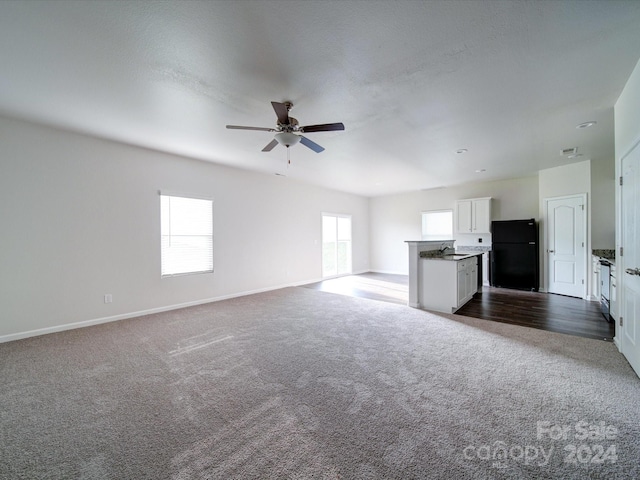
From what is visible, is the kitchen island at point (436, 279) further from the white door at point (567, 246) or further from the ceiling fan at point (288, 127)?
the ceiling fan at point (288, 127)

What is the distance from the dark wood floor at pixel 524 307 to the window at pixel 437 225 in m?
2.10

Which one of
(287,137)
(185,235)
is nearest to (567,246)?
(287,137)

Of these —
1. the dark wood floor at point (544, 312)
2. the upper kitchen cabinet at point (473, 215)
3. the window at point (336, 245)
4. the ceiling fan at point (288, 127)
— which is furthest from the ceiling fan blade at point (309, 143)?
the upper kitchen cabinet at point (473, 215)

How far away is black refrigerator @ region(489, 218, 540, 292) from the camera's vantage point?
610 cm

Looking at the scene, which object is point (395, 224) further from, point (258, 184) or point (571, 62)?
point (571, 62)

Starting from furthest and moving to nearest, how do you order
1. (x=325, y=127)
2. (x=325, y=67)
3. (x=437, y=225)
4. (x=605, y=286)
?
(x=437, y=225)
(x=605, y=286)
(x=325, y=127)
(x=325, y=67)

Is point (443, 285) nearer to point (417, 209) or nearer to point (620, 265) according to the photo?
point (620, 265)

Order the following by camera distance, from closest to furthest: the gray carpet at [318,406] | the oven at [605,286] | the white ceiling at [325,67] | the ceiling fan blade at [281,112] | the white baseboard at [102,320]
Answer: the gray carpet at [318,406]
the white ceiling at [325,67]
the ceiling fan blade at [281,112]
the white baseboard at [102,320]
the oven at [605,286]

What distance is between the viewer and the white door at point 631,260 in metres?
2.39

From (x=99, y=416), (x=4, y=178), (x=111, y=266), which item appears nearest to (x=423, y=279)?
(x=99, y=416)

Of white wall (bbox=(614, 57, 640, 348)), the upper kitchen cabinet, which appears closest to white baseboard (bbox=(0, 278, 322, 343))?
white wall (bbox=(614, 57, 640, 348))

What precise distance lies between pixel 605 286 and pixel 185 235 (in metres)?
7.08

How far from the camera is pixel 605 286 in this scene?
4.07m

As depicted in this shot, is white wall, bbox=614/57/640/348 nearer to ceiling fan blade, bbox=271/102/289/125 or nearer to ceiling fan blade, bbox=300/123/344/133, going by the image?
ceiling fan blade, bbox=300/123/344/133
